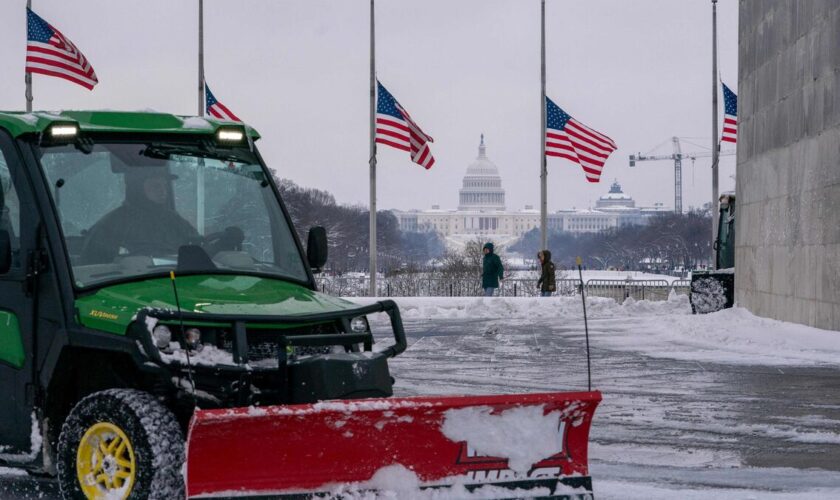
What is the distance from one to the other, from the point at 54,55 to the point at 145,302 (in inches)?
830

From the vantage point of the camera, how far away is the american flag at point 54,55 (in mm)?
25906

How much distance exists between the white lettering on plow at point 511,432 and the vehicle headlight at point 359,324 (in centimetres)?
95

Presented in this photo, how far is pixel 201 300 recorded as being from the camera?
6.34 meters

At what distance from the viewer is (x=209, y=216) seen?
7.12 m

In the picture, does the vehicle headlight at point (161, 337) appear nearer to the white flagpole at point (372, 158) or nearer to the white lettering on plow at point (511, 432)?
the white lettering on plow at point (511, 432)

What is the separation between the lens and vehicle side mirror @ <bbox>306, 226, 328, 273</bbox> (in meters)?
7.44

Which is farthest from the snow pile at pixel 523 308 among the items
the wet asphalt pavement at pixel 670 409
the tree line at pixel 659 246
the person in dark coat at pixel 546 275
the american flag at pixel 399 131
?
the tree line at pixel 659 246

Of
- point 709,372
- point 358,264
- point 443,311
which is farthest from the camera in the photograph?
point 358,264

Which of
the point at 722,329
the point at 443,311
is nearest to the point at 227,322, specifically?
the point at 722,329

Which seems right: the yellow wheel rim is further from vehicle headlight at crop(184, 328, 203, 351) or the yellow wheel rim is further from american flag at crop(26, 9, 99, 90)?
american flag at crop(26, 9, 99, 90)

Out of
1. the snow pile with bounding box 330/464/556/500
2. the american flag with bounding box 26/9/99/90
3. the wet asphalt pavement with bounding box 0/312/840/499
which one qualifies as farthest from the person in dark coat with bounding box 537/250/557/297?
the snow pile with bounding box 330/464/556/500

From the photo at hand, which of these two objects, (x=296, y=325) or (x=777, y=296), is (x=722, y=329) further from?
(x=296, y=325)

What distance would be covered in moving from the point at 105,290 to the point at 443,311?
22790 mm

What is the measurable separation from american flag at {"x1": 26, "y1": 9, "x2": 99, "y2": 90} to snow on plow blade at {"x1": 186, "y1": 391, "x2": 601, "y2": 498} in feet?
69.9
